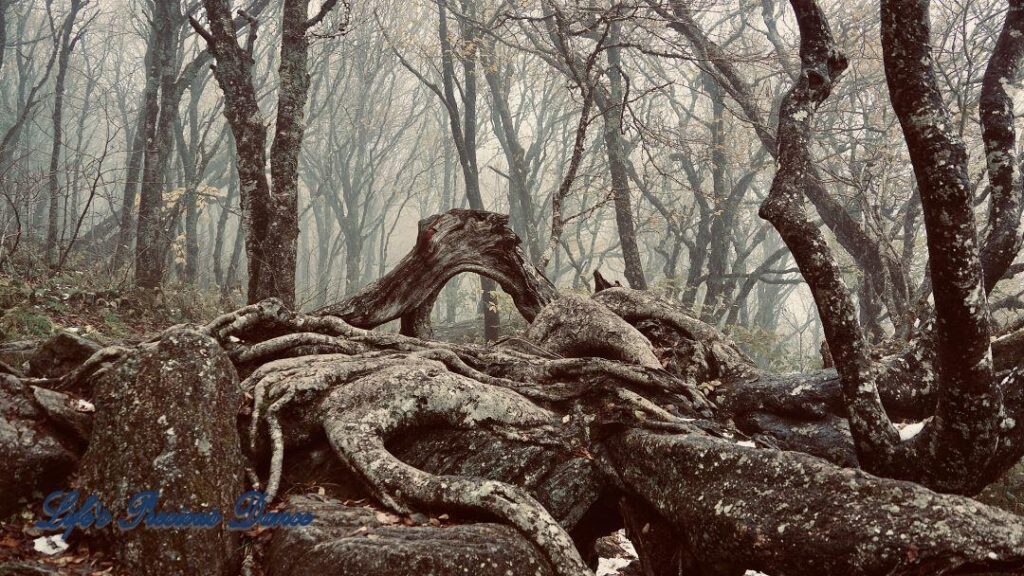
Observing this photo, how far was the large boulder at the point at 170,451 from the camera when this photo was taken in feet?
13.0

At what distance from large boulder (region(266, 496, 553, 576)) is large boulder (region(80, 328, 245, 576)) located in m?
0.48

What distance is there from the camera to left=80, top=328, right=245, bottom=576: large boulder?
→ 3.97 meters

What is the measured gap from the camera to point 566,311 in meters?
8.38

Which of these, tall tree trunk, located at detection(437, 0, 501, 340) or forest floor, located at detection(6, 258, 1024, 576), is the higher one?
tall tree trunk, located at detection(437, 0, 501, 340)

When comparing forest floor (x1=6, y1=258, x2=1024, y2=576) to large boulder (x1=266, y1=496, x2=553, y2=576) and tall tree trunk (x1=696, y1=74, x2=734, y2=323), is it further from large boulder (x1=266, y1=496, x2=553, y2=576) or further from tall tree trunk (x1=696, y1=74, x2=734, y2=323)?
tall tree trunk (x1=696, y1=74, x2=734, y2=323)

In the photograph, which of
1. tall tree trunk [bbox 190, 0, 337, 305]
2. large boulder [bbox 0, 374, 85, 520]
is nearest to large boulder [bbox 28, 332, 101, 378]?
large boulder [bbox 0, 374, 85, 520]

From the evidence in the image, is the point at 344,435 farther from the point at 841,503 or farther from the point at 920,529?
the point at 920,529

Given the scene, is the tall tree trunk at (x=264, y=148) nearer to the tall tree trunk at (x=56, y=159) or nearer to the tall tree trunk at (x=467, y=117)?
the tall tree trunk at (x=56, y=159)

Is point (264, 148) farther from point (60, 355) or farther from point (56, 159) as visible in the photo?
point (56, 159)

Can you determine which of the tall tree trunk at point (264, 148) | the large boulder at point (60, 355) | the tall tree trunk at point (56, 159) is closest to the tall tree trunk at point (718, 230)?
the tall tree trunk at point (264, 148)

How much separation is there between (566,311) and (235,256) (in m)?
16.9

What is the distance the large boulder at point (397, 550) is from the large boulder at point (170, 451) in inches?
18.8

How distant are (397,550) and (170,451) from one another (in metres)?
1.69

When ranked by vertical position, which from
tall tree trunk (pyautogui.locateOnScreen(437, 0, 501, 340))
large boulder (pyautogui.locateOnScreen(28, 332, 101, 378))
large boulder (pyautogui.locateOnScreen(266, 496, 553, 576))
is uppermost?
tall tree trunk (pyautogui.locateOnScreen(437, 0, 501, 340))
